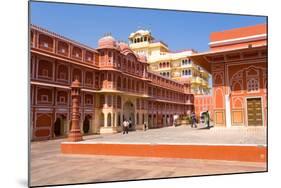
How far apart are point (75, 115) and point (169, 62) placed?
2894 mm

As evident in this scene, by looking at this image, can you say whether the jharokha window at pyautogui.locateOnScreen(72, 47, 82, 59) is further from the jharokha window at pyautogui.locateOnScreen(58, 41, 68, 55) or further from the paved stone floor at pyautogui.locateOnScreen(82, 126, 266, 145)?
the paved stone floor at pyautogui.locateOnScreen(82, 126, 266, 145)

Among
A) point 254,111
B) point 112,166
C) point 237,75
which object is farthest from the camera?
point 237,75

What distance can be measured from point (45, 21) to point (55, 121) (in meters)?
2.01

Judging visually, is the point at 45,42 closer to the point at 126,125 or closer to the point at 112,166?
the point at 126,125

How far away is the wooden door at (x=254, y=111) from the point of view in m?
7.19

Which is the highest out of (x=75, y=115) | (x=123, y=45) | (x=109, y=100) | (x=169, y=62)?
(x=123, y=45)

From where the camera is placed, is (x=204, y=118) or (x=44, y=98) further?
(x=204, y=118)

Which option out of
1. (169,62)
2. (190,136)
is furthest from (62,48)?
(190,136)

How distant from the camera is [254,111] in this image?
24.1ft

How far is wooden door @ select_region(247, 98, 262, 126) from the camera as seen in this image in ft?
23.6

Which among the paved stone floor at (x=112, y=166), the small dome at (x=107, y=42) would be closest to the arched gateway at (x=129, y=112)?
the paved stone floor at (x=112, y=166)

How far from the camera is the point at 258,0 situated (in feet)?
20.0

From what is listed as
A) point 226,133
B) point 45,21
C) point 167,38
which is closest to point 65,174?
point 45,21

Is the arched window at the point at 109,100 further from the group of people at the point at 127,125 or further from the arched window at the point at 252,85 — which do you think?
the arched window at the point at 252,85
